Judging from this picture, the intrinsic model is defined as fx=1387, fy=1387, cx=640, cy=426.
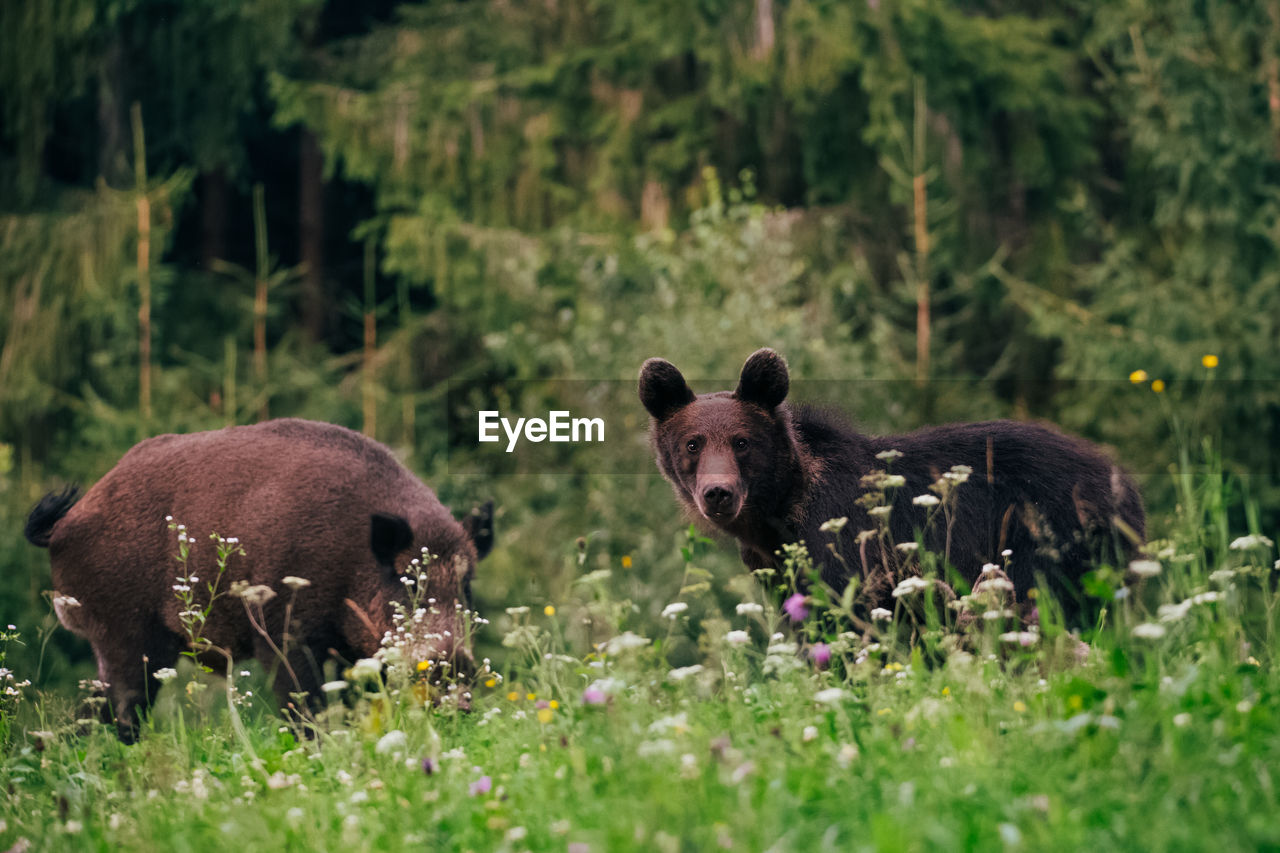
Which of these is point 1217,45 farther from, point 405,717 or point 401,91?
point 405,717

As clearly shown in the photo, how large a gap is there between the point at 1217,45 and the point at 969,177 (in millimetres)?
3303

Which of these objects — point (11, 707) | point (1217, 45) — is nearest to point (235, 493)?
point (11, 707)

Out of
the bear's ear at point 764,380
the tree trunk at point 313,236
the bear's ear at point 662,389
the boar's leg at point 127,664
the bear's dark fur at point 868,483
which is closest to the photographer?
the bear's dark fur at point 868,483

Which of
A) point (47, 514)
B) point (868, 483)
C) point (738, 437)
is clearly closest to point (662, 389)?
point (738, 437)

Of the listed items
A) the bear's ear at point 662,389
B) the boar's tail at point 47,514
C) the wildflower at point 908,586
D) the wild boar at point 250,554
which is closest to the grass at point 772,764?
the wildflower at point 908,586

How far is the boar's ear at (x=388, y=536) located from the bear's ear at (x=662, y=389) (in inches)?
53.2

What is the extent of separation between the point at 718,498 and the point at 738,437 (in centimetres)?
40

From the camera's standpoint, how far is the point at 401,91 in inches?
782

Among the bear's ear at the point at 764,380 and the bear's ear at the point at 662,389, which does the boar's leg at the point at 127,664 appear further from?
the bear's ear at the point at 764,380

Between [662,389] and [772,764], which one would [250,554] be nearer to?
[662,389]

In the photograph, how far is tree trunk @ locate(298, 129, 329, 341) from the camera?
22453mm

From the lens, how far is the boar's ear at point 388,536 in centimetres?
665

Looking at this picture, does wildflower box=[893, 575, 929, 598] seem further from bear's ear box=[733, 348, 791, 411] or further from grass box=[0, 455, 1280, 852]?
bear's ear box=[733, 348, 791, 411]

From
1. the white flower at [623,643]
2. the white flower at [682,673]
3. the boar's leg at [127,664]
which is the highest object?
the white flower at [623,643]
